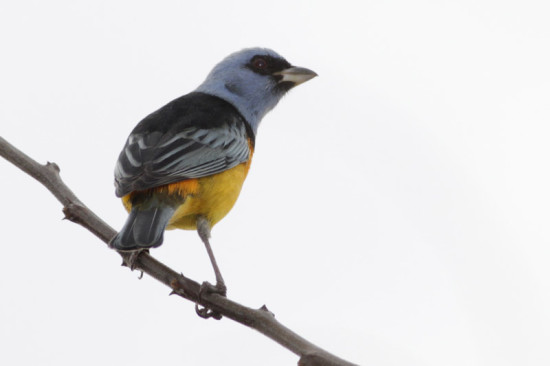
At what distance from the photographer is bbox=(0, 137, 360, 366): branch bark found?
3.16 metres

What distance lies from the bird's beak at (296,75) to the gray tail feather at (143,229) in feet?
8.20

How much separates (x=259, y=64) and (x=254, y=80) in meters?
0.21

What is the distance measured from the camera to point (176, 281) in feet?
13.8

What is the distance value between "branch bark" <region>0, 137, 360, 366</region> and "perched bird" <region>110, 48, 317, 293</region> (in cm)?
22

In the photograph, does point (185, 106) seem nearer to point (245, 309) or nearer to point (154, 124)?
point (154, 124)

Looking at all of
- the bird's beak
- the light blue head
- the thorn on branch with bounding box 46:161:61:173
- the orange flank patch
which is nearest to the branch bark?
the thorn on branch with bounding box 46:161:61:173

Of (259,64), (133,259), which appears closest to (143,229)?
(133,259)

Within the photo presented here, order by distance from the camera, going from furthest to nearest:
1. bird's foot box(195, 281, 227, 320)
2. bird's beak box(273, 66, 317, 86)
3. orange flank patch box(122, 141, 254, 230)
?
bird's beak box(273, 66, 317, 86), orange flank patch box(122, 141, 254, 230), bird's foot box(195, 281, 227, 320)

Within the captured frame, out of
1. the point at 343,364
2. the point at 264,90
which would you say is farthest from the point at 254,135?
the point at 343,364

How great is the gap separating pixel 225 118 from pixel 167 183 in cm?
140

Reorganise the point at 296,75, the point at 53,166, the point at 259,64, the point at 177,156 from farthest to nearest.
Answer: the point at 259,64 → the point at 296,75 → the point at 177,156 → the point at 53,166

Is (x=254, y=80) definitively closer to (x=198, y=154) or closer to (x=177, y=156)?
(x=198, y=154)

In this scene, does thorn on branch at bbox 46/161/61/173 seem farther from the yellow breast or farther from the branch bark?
the yellow breast

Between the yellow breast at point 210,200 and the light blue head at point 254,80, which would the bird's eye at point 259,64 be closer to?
the light blue head at point 254,80
